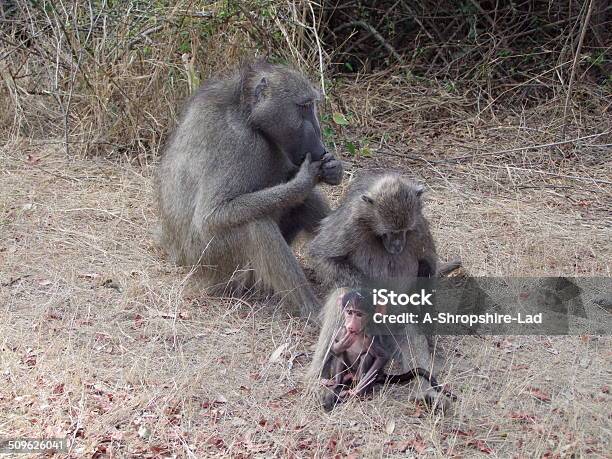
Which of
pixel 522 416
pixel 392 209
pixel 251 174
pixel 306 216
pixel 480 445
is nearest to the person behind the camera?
pixel 480 445

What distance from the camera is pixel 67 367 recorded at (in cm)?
396

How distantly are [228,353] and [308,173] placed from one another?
1.03 metres

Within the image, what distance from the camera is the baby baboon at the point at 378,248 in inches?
159

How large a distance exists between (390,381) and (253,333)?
921 mm

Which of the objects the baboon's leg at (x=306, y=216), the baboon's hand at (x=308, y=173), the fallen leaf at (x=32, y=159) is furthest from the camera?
the fallen leaf at (x=32, y=159)

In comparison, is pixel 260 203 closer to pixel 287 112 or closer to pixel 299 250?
pixel 287 112

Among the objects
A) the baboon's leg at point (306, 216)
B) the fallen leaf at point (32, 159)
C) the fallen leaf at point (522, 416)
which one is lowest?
the fallen leaf at point (522, 416)

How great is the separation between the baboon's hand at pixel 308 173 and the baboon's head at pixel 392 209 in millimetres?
480

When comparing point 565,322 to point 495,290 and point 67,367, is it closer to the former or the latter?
point 495,290

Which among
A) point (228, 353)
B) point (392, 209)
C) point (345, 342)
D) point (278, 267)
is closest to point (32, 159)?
point (278, 267)

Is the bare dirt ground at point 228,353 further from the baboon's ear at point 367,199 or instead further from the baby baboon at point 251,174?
the baboon's ear at point 367,199

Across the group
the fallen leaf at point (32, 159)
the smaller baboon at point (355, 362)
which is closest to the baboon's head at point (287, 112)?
the smaller baboon at point (355, 362)

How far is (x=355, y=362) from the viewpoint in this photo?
3.81 meters

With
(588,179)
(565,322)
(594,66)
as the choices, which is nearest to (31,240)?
(565,322)
